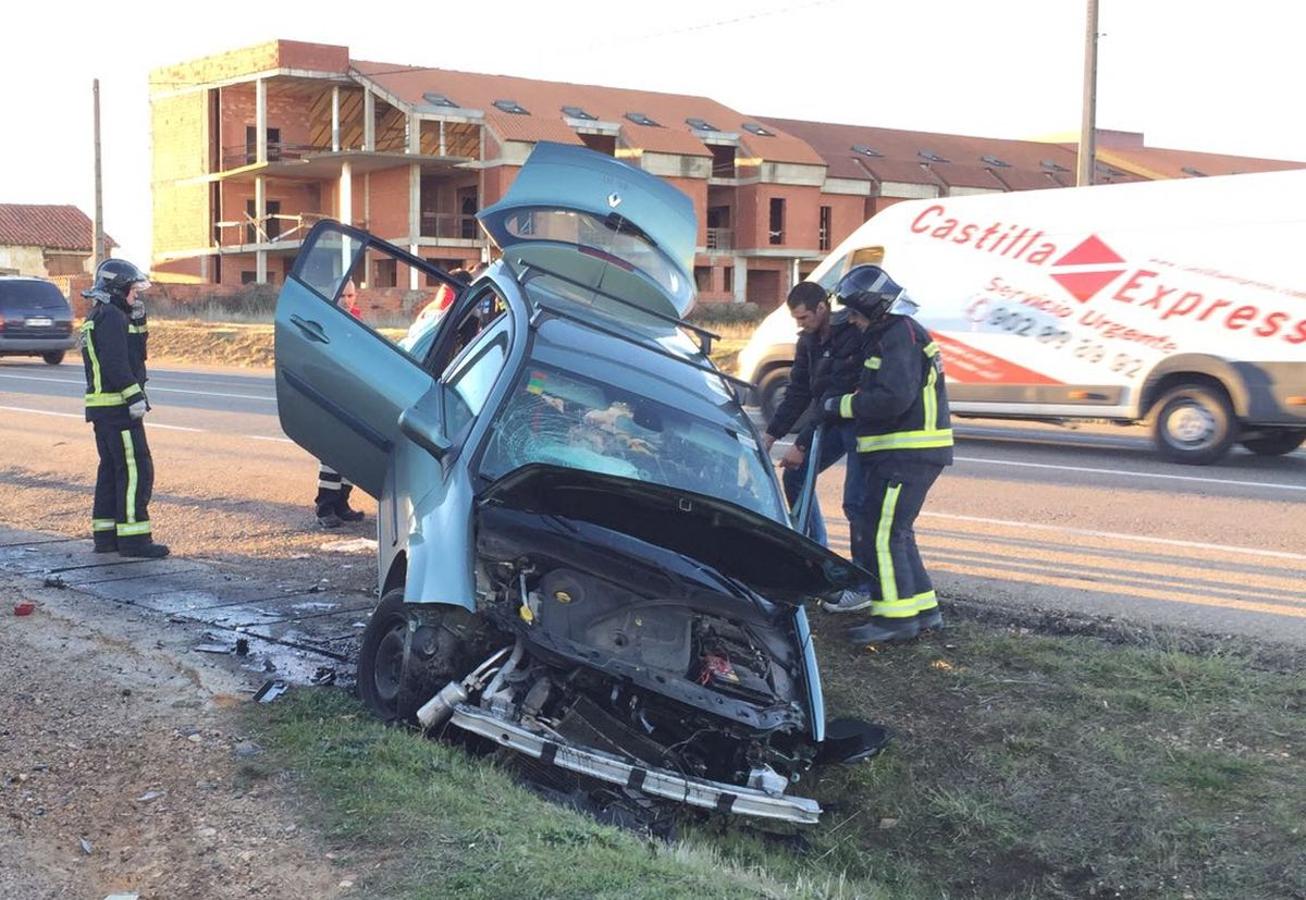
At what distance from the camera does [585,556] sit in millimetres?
4645

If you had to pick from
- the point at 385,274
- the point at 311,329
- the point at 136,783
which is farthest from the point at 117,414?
the point at 385,274

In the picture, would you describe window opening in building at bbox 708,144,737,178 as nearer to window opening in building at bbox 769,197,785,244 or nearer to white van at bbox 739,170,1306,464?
window opening in building at bbox 769,197,785,244

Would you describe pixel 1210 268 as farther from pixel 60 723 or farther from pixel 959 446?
pixel 60 723

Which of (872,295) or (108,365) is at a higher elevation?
(872,295)

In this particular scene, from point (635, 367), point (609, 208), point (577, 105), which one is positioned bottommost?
point (635, 367)

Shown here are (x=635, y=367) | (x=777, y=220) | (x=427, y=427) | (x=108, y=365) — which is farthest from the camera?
(x=777, y=220)

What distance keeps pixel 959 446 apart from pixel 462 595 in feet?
32.1

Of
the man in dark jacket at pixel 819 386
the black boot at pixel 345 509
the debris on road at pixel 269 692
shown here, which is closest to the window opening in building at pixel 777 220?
the black boot at pixel 345 509

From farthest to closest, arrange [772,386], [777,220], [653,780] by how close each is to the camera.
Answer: [777,220]
[772,386]
[653,780]

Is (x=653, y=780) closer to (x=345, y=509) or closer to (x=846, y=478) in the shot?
(x=846, y=478)

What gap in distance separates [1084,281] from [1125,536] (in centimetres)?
445

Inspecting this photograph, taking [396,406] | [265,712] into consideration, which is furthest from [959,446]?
[265,712]

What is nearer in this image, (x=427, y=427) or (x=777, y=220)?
(x=427, y=427)

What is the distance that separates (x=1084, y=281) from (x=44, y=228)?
69.2 metres
